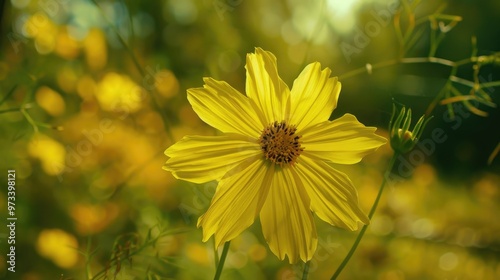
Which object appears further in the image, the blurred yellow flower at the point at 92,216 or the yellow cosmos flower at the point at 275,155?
the blurred yellow flower at the point at 92,216

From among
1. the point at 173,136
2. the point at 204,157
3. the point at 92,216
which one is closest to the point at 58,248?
the point at 92,216

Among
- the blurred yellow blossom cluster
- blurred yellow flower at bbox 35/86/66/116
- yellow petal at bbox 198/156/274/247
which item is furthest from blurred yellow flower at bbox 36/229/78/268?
yellow petal at bbox 198/156/274/247

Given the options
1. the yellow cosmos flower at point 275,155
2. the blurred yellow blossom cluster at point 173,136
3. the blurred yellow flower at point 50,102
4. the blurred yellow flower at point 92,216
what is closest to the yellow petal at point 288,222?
the yellow cosmos flower at point 275,155

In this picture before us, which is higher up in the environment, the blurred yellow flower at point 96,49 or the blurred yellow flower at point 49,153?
the blurred yellow flower at point 96,49

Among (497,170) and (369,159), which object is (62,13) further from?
(497,170)

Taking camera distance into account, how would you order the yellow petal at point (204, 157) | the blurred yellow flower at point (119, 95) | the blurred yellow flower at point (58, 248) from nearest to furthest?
the yellow petal at point (204, 157)
the blurred yellow flower at point (58, 248)
the blurred yellow flower at point (119, 95)

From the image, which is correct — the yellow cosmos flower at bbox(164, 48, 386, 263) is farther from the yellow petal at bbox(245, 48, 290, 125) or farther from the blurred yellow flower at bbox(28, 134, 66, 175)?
the blurred yellow flower at bbox(28, 134, 66, 175)

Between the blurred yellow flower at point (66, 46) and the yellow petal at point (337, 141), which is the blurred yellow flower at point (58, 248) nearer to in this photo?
the blurred yellow flower at point (66, 46)

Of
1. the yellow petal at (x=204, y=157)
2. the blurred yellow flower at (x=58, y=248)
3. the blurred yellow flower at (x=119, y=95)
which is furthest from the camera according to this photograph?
the blurred yellow flower at (x=119, y=95)
